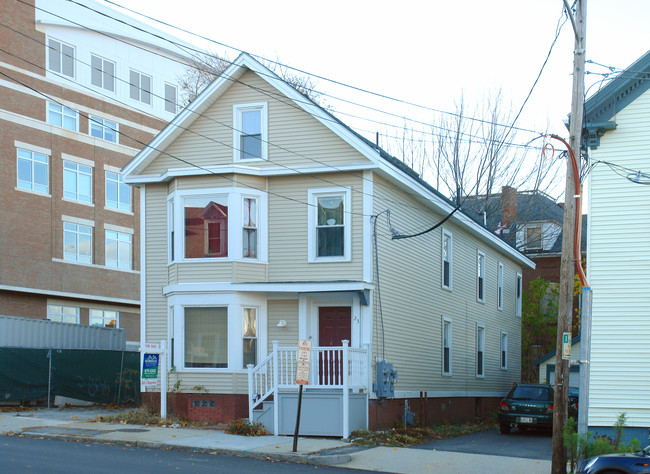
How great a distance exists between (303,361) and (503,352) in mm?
19526

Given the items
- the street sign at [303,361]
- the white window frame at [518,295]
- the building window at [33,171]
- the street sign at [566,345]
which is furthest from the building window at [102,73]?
the street sign at [566,345]

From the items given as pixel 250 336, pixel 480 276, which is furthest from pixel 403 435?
pixel 480 276

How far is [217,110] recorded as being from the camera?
837 inches

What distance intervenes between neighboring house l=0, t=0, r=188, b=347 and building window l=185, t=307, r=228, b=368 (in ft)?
45.8

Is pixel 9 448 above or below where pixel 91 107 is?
below

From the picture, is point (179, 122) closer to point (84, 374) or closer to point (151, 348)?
point (151, 348)

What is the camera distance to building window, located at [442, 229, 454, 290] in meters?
26.2

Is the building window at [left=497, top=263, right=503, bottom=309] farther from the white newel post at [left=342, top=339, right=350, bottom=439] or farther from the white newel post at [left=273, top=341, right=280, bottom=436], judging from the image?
the white newel post at [left=273, top=341, right=280, bottom=436]

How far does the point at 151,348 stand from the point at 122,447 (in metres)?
4.34

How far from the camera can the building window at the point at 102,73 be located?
38731mm

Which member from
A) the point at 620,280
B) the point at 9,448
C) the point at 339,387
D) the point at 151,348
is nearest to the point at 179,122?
the point at 151,348

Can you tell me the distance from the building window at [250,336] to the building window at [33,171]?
694 inches

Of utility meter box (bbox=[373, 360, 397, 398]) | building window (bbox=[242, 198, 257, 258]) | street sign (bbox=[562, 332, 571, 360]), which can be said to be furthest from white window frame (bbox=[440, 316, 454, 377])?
street sign (bbox=[562, 332, 571, 360])

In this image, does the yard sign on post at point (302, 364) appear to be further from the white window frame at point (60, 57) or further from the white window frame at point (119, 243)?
the white window frame at point (60, 57)
